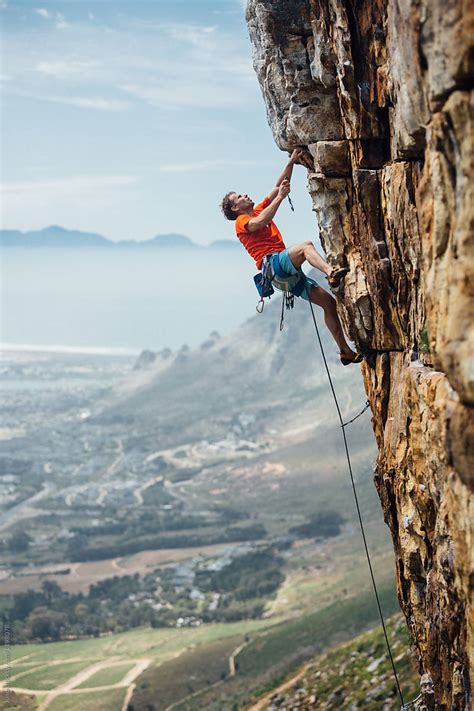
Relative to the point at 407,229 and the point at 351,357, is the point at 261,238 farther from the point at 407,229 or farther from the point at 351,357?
the point at 407,229

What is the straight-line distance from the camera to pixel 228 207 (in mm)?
19281

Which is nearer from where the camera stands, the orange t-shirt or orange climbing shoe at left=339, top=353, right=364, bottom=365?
orange climbing shoe at left=339, top=353, right=364, bottom=365

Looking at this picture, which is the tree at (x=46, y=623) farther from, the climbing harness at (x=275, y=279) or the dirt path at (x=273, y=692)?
the climbing harness at (x=275, y=279)

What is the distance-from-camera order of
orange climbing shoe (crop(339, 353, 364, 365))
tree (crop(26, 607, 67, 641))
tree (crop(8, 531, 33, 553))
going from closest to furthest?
orange climbing shoe (crop(339, 353, 364, 365)), tree (crop(26, 607, 67, 641)), tree (crop(8, 531, 33, 553))

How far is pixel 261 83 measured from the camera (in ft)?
61.4

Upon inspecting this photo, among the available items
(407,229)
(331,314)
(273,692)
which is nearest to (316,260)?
(331,314)

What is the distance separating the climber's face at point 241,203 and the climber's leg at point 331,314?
7.01ft

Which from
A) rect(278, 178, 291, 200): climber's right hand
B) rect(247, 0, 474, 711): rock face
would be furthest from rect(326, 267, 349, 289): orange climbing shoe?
rect(278, 178, 291, 200): climber's right hand

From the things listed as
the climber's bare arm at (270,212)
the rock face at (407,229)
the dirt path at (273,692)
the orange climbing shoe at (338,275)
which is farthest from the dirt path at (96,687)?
the orange climbing shoe at (338,275)

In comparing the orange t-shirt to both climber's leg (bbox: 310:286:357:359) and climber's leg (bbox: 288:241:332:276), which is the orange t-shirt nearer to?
climber's leg (bbox: 288:241:332:276)

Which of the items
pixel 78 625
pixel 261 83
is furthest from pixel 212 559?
pixel 261 83

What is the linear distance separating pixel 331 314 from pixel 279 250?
176cm

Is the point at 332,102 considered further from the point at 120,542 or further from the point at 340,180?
the point at 120,542

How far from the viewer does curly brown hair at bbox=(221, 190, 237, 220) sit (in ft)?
62.7
